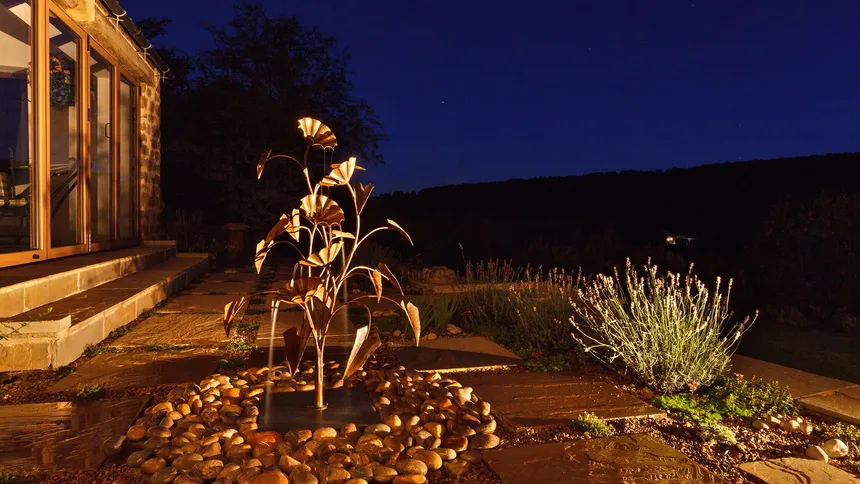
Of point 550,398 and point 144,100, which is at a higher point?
point 144,100

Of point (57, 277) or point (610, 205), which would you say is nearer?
point (57, 277)

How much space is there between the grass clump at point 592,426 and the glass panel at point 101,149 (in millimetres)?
5398

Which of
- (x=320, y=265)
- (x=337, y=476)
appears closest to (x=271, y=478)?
(x=337, y=476)

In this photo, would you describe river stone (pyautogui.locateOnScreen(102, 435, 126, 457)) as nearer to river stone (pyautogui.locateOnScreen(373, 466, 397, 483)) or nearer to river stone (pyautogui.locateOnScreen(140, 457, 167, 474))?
river stone (pyautogui.locateOnScreen(140, 457, 167, 474))

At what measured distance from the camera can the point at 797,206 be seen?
601cm

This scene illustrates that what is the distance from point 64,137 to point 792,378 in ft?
19.6

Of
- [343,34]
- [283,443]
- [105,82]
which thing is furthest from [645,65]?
[283,443]

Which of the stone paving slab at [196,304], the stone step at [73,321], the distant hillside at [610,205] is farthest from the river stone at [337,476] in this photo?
the distant hillside at [610,205]

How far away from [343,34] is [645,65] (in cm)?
1180

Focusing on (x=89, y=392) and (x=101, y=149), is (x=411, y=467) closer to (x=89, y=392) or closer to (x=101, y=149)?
(x=89, y=392)

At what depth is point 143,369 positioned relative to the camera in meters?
2.85


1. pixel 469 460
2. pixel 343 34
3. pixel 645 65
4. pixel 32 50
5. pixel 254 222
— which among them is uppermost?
pixel 645 65

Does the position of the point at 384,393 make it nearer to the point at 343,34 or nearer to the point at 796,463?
the point at 796,463

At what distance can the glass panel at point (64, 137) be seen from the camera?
4.78 m
